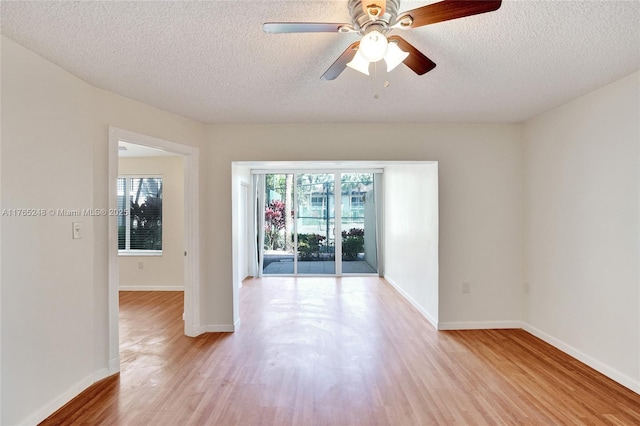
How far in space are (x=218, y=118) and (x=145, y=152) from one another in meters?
2.43

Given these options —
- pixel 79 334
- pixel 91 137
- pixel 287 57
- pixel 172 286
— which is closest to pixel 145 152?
pixel 172 286

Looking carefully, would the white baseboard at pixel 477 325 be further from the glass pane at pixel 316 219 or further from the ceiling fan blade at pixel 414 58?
the glass pane at pixel 316 219

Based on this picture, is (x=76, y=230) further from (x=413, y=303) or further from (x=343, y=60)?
(x=413, y=303)

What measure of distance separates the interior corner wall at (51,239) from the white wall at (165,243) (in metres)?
2.76

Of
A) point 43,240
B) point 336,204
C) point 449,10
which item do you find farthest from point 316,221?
point 449,10

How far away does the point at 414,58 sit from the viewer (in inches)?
63.5

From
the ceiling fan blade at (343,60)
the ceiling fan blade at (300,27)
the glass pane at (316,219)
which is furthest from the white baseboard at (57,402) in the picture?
the glass pane at (316,219)

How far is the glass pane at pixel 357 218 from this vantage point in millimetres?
6445

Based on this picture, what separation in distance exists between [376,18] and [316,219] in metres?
5.19

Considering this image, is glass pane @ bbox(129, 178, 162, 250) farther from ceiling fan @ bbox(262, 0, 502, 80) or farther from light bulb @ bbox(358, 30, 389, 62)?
light bulb @ bbox(358, 30, 389, 62)

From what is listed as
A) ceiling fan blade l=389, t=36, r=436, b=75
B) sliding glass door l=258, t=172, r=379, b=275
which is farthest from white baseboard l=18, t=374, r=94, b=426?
sliding glass door l=258, t=172, r=379, b=275

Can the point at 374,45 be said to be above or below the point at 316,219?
above

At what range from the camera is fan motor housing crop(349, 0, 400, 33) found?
1354 millimetres

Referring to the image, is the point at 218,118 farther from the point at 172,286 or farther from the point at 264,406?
the point at 172,286
